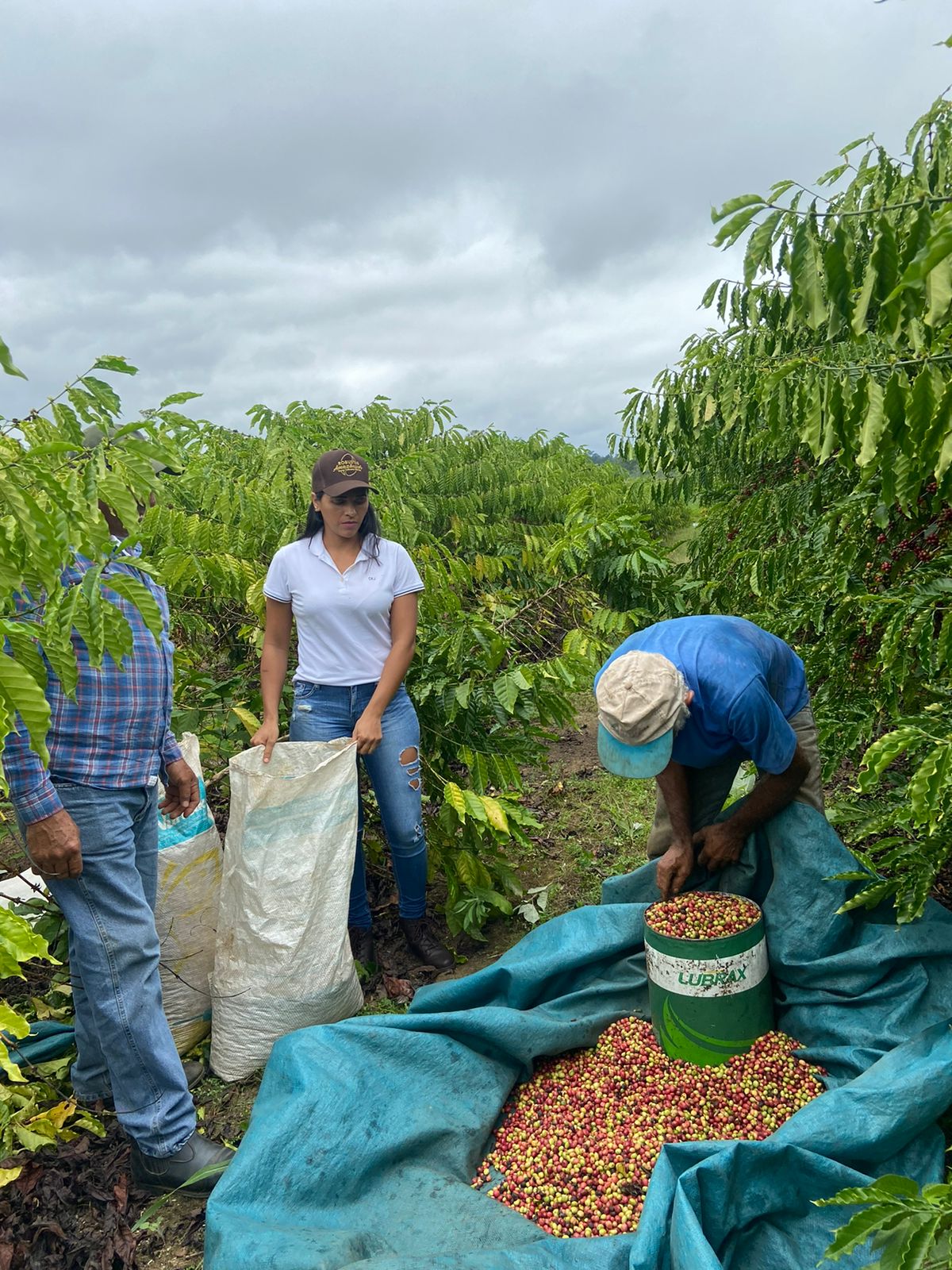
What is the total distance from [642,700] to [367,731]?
0.88 m

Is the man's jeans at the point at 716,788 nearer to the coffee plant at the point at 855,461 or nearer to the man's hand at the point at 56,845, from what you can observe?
the coffee plant at the point at 855,461

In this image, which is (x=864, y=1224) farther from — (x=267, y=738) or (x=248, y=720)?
(x=248, y=720)

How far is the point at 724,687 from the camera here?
2.14 m

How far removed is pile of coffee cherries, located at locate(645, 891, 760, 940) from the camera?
2.23m

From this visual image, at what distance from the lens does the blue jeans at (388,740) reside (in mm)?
2713

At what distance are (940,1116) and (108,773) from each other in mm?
1899

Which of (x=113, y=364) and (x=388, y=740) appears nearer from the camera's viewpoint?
(x=113, y=364)

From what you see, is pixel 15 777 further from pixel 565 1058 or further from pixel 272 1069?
pixel 565 1058

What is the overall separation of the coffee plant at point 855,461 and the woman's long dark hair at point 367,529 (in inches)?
43.7

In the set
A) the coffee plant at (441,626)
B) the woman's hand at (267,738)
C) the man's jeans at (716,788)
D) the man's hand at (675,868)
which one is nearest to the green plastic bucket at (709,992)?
the man's hand at (675,868)

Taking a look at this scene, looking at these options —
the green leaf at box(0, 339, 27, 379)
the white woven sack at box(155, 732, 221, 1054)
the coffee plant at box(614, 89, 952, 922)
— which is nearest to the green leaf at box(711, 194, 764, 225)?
the coffee plant at box(614, 89, 952, 922)

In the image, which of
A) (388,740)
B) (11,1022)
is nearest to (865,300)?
(11,1022)

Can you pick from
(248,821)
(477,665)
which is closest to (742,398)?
(477,665)

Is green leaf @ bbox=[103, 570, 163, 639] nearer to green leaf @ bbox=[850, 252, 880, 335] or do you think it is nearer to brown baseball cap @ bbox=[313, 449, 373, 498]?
brown baseball cap @ bbox=[313, 449, 373, 498]
